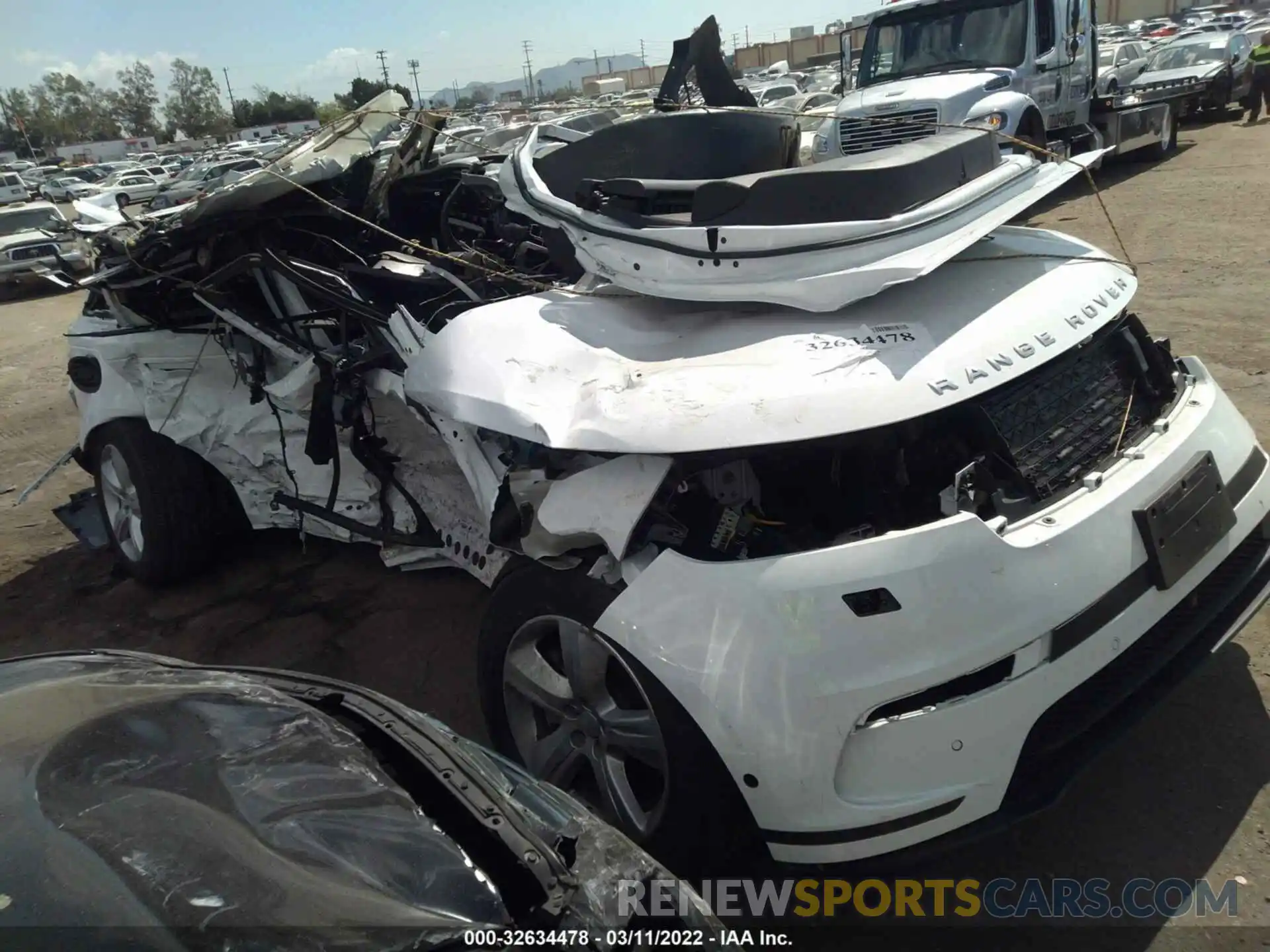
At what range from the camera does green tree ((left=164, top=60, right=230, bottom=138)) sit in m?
82.2

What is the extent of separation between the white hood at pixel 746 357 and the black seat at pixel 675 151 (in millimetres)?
724

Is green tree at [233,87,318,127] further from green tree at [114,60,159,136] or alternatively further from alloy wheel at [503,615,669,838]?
alloy wheel at [503,615,669,838]

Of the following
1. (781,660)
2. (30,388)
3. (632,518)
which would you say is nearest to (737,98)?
(632,518)

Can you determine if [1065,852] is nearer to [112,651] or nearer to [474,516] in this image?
[474,516]

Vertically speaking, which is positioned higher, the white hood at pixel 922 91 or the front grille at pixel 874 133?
the white hood at pixel 922 91

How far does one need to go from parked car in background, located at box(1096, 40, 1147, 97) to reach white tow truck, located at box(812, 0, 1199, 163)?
1.62 m

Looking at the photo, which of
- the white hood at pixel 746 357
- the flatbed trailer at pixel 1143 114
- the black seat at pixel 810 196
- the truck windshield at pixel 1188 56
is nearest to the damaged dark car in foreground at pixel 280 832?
the white hood at pixel 746 357

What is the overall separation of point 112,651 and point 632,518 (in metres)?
1.32

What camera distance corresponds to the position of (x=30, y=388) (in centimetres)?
898

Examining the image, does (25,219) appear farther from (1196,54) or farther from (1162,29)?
(1162,29)

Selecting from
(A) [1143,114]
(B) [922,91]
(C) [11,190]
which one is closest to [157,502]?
(B) [922,91]

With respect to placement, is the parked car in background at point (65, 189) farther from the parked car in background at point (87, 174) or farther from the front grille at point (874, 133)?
the front grille at point (874, 133)

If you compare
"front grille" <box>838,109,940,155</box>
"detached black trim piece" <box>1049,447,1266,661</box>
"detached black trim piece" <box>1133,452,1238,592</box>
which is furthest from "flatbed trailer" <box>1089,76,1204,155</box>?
"detached black trim piece" <box>1049,447,1266,661</box>

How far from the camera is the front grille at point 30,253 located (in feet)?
53.1
